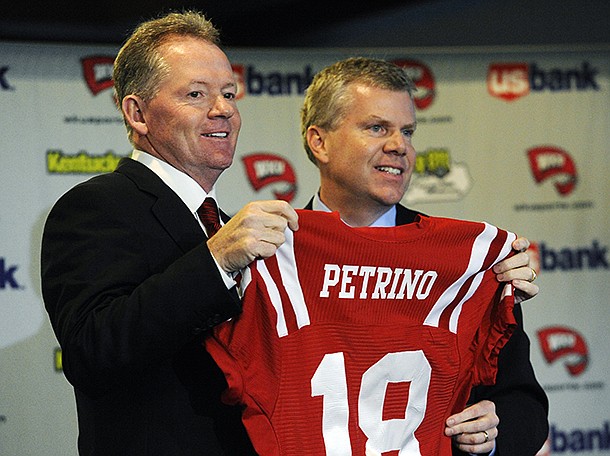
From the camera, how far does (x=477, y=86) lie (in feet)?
13.1

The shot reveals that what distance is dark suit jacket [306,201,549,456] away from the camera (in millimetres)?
1848

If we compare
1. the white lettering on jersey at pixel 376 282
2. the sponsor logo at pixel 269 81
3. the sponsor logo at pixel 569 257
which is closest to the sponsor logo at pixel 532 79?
the sponsor logo at pixel 569 257

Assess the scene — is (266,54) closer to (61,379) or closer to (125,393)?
(61,379)

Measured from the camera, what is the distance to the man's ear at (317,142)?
228cm

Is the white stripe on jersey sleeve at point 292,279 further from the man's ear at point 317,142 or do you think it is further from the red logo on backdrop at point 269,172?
the red logo on backdrop at point 269,172

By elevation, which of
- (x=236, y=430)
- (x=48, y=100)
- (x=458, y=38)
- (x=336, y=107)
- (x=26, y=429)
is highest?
(x=458, y=38)

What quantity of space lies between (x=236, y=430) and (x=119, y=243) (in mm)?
395

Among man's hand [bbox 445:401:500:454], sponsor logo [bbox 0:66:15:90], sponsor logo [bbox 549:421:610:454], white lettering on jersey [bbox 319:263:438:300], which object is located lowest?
sponsor logo [bbox 549:421:610:454]

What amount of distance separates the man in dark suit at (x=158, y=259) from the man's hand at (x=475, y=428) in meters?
0.41

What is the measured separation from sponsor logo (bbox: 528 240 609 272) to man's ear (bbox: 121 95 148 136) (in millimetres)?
2608

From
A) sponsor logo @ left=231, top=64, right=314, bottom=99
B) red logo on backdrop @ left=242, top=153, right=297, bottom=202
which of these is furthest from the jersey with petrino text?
sponsor logo @ left=231, top=64, right=314, bottom=99

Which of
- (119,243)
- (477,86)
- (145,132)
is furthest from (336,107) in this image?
(477,86)

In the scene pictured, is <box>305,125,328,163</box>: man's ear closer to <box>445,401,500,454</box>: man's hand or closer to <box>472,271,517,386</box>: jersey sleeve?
<box>472,271,517,386</box>: jersey sleeve

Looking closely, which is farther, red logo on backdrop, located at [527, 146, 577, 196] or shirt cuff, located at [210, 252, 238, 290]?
red logo on backdrop, located at [527, 146, 577, 196]
